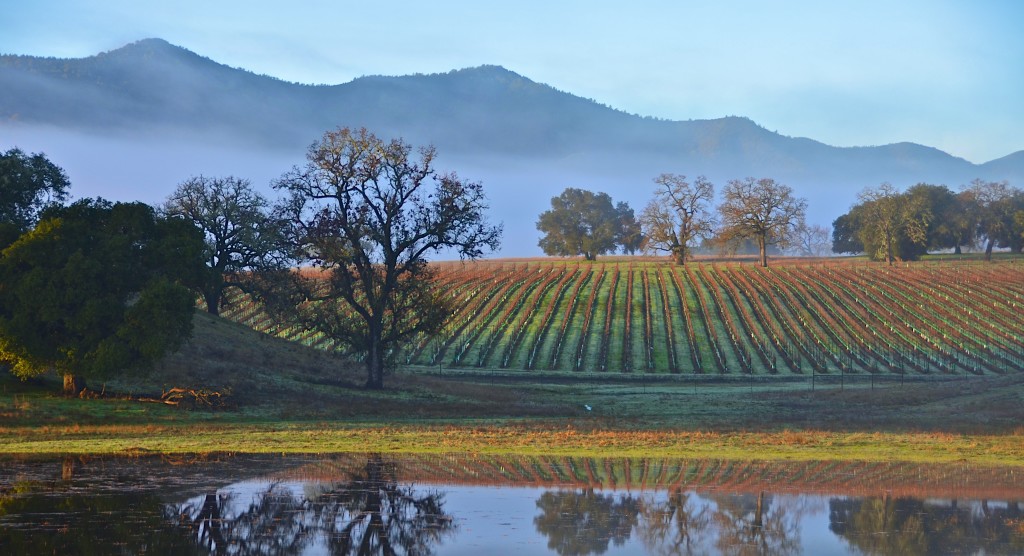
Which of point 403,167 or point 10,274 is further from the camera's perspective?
point 403,167

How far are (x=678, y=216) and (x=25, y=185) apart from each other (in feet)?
351

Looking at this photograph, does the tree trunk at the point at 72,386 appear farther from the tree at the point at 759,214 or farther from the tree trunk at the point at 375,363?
the tree at the point at 759,214

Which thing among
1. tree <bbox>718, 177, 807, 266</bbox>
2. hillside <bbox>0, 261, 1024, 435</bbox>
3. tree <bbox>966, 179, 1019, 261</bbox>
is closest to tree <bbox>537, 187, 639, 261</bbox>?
tree <bbox>718, 177, 807, 266</bbox>

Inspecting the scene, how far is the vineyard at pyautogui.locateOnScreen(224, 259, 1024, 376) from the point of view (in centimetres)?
8319

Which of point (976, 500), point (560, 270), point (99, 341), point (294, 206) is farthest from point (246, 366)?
point (560, 270)

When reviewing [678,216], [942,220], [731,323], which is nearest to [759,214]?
[678,216]

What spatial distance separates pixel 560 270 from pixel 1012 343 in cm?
6646

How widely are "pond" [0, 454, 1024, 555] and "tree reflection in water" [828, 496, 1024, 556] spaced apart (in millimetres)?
51

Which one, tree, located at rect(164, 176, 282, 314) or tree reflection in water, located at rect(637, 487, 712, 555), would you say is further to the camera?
tree, located at rect(164, 176, 282, 314)

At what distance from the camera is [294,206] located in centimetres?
6150

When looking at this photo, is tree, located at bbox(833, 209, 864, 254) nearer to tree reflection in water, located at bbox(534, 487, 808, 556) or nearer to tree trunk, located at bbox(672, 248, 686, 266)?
tree trunk, located at bbox(672, 248, 686, 266)

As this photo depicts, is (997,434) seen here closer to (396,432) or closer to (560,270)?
(396,432)

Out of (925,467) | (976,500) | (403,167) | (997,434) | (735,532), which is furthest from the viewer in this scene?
(403,167)

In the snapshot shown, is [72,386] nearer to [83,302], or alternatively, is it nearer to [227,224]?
[83,302]
